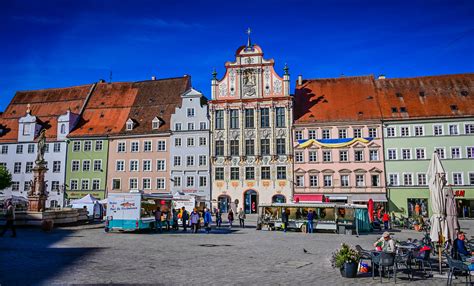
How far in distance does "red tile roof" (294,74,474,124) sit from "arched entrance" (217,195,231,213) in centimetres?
1160

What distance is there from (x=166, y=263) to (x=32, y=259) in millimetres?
4327

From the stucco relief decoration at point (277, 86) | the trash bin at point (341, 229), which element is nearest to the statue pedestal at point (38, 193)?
the trash bin at point (341, 229)

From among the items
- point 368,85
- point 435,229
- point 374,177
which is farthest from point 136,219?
point 368,85

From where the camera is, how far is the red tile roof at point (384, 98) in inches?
1661

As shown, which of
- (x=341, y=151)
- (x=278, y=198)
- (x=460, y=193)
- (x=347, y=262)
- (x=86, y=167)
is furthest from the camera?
(x=86, y=167)

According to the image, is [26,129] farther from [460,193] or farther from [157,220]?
[460,193]

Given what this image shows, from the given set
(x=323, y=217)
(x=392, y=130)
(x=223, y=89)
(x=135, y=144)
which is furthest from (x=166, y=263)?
(x=135, y=144)

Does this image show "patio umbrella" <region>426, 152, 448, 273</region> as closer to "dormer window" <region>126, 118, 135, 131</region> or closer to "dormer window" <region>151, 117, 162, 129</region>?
"dormer window" <region>151, 117, 162, 129</region>

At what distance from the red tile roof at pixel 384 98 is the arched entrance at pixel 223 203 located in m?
11.6

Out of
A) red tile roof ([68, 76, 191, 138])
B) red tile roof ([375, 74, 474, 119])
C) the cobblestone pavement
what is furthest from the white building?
the cobblestone pavement

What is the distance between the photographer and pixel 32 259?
13.3m

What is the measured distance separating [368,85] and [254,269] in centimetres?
3913

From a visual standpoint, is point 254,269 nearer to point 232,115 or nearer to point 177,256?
point 177,256

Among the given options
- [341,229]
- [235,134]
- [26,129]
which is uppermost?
[26,129]
